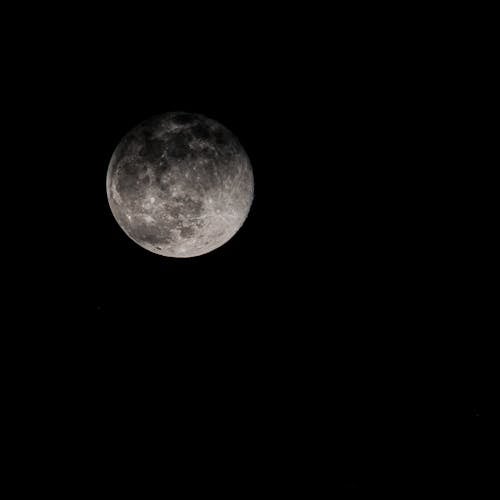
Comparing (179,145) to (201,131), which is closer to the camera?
(179,145)

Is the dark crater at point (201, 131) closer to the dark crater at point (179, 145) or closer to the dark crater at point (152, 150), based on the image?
the dark crater at point (179, 145)

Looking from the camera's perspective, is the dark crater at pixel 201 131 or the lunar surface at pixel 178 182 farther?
the dark crater at pixel 201 131

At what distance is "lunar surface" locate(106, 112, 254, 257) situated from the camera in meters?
3.49

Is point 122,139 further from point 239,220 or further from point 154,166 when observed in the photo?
point 239,220

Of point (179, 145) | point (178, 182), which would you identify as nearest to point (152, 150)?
point (179, 145)

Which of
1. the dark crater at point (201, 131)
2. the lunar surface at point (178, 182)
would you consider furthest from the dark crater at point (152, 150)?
the dark crater at point (201, 131)

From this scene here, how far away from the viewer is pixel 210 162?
3.54m

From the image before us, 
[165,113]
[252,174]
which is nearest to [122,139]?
[165,113]

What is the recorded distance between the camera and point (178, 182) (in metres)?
3.47

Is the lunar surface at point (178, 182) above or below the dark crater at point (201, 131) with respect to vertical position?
below

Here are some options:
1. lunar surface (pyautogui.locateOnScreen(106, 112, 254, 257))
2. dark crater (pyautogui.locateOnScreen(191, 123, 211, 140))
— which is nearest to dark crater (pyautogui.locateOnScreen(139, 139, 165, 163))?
lunar surface (pyautogui.locateOnScreen(106, 112, 254, 257))

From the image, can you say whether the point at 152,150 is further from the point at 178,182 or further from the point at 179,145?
the point at 178,182

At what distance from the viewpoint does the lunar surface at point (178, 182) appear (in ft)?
11.5

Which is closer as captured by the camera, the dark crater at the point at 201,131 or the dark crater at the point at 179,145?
the dark crater at the point at 179,145
